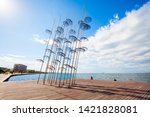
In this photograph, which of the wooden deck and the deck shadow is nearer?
the wooden deck

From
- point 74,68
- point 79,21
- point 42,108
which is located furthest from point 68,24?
point 42,108

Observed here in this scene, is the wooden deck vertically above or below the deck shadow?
below

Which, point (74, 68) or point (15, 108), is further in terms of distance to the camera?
point (74, 68)

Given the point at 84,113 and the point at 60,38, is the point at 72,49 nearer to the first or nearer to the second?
the point at 60,38

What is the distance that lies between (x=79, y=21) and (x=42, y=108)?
44.1 ft

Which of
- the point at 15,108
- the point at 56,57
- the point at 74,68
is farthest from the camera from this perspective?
the point at 56,57

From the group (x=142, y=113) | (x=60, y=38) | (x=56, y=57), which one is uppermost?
(x=60, y=38)

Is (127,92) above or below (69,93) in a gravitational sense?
above

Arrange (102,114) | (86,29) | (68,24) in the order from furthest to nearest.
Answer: (68,24), (86,29), (102,114)

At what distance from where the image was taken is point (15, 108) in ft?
16.5

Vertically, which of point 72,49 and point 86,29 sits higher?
point 86,29

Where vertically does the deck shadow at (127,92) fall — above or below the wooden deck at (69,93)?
above

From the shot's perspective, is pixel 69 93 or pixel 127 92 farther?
pixel 127 92

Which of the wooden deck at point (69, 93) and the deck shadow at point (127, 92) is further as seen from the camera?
the deck shadow at point (127, 92)
